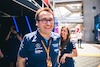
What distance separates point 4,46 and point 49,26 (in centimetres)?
Result: 283

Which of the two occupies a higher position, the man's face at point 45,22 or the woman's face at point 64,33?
the man's face at point 45,22

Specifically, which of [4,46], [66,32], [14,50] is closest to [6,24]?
[4,46]

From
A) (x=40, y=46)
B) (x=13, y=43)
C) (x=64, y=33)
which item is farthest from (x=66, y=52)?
(x=13, y=43)

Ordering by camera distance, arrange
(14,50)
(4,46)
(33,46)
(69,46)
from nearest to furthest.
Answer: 1. (33,46)
2. (69,46)
3. (14,50)
4. (4,46)

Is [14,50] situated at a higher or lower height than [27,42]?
lower

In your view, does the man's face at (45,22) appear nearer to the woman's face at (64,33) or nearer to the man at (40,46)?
the man at (40,46)

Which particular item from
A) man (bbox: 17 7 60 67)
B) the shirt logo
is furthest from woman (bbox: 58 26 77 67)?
the shirt logo

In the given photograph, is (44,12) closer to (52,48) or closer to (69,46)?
(52,48)

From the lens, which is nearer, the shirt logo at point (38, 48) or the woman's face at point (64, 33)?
the shirt logo at point (38, 48)

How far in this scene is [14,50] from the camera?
3043mm

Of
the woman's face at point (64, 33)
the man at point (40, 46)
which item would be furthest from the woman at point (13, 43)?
the man at point (40, 46)

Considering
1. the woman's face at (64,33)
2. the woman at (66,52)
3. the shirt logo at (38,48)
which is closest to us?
the shirt logo at (38,48)

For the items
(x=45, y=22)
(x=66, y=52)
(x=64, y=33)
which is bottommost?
(x=66, y=52)

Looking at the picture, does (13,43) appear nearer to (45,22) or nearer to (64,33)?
(64,33)
